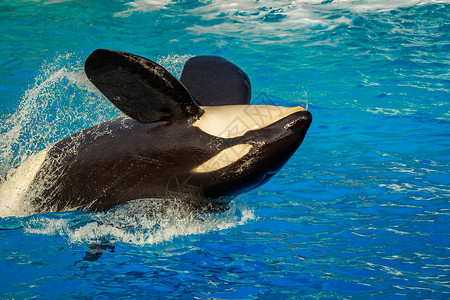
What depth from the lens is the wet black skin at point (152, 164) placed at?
372cm

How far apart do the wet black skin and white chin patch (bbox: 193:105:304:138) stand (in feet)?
0.15

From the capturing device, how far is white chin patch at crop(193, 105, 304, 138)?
3807 mm

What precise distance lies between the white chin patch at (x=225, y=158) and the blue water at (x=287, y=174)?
0.59m

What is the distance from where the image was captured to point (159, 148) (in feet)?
13.0

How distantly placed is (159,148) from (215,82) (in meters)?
1.19

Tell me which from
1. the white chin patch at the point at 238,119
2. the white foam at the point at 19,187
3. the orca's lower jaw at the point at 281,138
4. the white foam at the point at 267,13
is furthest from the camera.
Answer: the white foam at the point at 267,13

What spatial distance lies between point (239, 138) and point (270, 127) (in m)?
0.24

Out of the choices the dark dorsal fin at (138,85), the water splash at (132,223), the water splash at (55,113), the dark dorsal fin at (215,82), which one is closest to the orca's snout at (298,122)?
the dark dorsal fin at (138,85)

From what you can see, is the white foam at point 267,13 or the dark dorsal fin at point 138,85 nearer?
the dark dorsal fin at point 138,85

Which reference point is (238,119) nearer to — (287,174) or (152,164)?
(152,164)

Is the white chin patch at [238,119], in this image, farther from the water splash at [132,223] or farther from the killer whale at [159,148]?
the water splash at [132,223]

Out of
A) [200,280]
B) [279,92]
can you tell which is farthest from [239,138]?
[279,92]

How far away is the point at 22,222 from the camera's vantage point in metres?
4.76

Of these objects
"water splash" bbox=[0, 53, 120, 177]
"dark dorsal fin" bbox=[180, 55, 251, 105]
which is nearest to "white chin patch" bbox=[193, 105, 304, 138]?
"dark dorsal fin" bbox=[180, 55, 251, 105]
